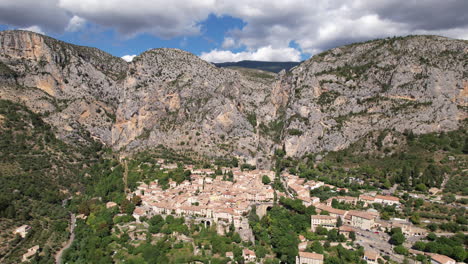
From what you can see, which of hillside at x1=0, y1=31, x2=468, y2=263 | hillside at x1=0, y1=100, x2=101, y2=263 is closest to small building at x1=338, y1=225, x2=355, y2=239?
hillside at x1=0, y1=31, x2=468, y2=263

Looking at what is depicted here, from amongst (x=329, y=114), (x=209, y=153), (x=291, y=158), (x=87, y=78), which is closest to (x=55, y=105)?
(x=87, y=78)

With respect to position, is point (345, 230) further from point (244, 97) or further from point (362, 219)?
point (244, 97)

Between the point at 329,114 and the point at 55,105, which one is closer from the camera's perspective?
the point at 329,114

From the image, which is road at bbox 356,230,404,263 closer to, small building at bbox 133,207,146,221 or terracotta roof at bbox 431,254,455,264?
terracotta roof at bbox 431,254,455,264

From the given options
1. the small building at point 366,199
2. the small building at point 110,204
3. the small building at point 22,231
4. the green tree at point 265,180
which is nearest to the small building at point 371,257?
the small building at point 366,199

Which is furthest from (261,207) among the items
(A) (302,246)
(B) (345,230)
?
(B) (345,230)

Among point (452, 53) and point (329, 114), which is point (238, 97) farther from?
point (452, 53)
